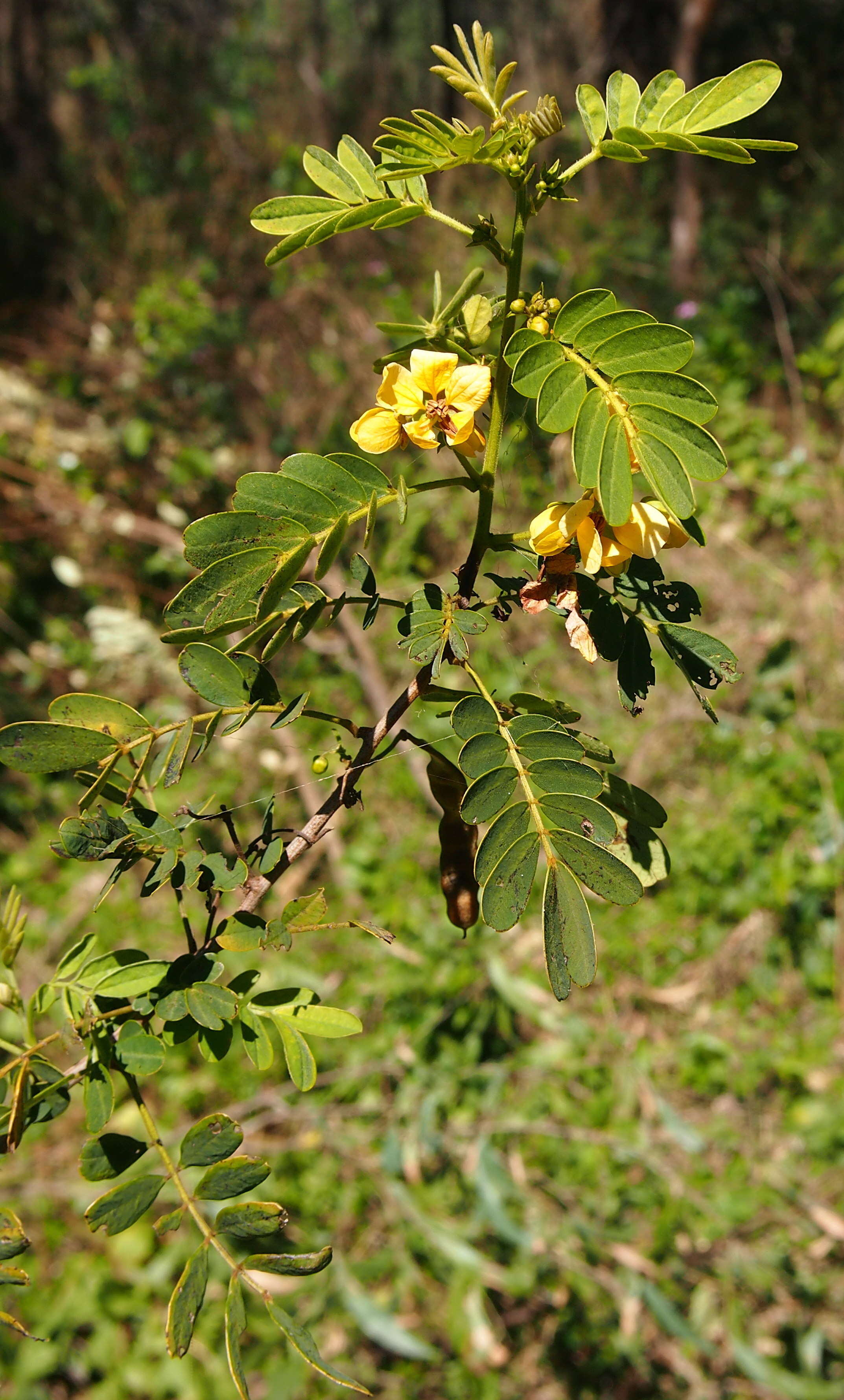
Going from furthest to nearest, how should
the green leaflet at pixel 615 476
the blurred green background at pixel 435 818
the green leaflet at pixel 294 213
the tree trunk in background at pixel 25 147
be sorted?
the tree trunk in background at pixel 25 147 < the blurred green background at pixel 435 818 < the green leaflet at pixel 294 213 < the green leaflet at pixel 615 476

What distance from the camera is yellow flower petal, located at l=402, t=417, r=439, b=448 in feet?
2.16

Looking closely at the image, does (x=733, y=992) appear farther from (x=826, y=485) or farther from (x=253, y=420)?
(x=253, y=420)

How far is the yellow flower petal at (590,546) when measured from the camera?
2.08 feet

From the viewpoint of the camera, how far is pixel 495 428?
2.19 feet

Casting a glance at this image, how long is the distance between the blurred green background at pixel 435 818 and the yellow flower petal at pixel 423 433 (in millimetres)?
125

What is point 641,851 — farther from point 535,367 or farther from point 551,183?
point 551,183

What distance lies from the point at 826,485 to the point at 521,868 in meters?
3.29

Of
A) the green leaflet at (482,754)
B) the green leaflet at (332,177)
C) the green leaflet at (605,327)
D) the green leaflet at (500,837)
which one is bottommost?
the green leaflet at (500,837)

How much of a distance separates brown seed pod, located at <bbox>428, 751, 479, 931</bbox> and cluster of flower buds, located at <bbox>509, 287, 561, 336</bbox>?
0.34 meters

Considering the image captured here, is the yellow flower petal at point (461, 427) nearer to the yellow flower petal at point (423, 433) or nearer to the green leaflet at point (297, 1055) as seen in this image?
the yellow flower petal at point (423, 433)

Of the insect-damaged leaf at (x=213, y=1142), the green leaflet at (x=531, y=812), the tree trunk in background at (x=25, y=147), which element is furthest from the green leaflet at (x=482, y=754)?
the tree trunk in background at (x=25, y=147)

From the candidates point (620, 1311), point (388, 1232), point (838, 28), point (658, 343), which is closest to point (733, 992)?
point (620, 1311)

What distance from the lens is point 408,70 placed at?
6.89 metres

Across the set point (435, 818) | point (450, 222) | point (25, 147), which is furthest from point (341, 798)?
point (25, 147)
